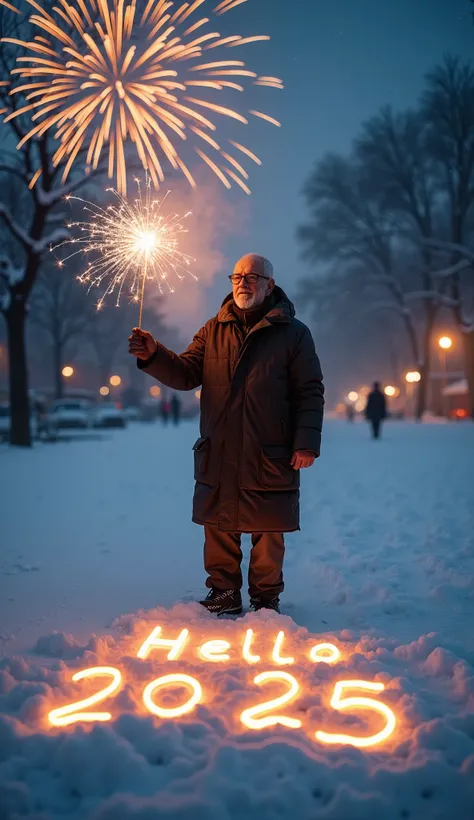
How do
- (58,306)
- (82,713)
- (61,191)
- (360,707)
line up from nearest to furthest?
(82,713) < (360,707) < (61,191) < (58,306)

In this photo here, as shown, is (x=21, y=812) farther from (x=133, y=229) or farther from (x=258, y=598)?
(x=133, y=229)

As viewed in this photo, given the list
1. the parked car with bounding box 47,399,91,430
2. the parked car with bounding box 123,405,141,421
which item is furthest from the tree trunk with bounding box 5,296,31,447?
the parked car with bounding box 123,405,141,421

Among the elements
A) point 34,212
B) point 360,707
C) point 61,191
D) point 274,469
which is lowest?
point 360,707

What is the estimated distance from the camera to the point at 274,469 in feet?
12.5

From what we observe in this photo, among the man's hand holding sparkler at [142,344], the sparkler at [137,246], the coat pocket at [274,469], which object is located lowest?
the coat pocket at [274,469]

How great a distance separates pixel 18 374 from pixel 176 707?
1450 centimetres

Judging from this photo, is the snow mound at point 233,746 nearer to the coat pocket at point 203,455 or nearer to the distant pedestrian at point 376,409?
the coat pocket at point 203,455

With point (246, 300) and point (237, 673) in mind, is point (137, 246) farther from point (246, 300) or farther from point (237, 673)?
point (237, 673)

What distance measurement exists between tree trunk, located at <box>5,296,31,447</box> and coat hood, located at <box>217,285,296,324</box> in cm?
1277

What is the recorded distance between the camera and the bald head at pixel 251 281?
394cm

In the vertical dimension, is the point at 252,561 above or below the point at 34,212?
below

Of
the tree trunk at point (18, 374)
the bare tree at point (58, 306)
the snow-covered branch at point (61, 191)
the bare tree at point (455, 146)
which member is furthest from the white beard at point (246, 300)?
the bare tree at point (58, 306)

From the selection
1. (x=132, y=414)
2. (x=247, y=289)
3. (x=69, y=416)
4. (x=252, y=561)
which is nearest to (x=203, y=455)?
(x=252, y=561)

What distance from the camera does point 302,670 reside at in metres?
3.08
